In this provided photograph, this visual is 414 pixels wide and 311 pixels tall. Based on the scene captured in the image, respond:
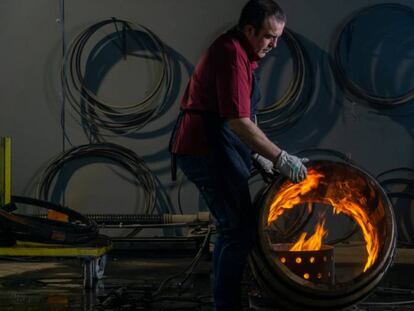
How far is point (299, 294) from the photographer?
3.48 m

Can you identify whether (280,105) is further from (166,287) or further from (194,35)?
(166,287)

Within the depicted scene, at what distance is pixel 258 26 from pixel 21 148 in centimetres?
339

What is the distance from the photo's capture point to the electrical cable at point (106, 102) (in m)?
6.12

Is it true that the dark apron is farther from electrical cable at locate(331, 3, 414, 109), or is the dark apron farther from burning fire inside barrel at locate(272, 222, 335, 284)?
electrical cable at locate(331, 3, 414, 109)

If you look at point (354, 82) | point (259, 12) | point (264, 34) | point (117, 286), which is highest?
point (259, 12)

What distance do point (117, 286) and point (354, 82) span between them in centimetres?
289

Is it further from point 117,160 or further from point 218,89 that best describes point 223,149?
point 117,160

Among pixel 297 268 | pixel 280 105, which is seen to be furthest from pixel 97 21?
pixel 297 268

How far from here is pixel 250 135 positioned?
3.28m

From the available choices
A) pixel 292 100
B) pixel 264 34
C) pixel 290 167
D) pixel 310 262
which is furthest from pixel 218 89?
pixel 292 100

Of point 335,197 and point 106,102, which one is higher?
point 106,102

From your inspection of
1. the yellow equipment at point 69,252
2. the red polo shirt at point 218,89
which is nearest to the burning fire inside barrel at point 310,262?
the red polo shirt at point 218,89

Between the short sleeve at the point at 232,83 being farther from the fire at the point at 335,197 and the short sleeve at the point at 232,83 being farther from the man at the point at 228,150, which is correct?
the fire at the point at 335,197

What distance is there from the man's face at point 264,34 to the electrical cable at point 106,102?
107 inches
